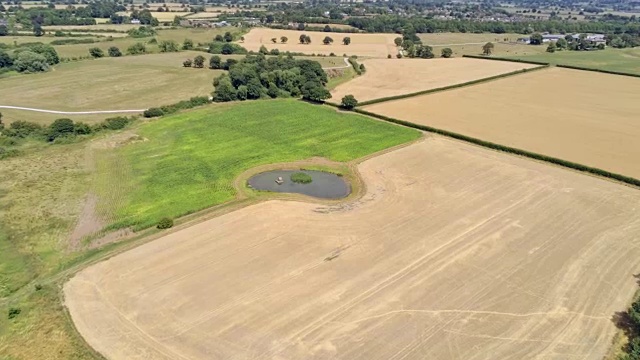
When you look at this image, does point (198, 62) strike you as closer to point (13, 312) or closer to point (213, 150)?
point (213, 150)

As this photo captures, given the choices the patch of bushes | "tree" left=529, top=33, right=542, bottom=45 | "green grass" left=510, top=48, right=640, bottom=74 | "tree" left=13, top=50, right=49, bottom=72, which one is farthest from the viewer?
"tree" left=529, top=33, right=542, bottom=45

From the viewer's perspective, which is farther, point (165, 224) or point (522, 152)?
point (522, 152)

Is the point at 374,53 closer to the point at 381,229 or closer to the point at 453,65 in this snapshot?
the point at 453,65

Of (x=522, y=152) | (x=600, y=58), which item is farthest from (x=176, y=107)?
(x=600, y=58)

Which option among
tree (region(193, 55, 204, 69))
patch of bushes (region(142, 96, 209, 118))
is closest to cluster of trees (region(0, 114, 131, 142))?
patch of bushes (region(142, 96, 209, 118))

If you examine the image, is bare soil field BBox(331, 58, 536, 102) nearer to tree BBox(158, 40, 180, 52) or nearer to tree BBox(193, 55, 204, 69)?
tree BBox(193, 55, 204, 69)

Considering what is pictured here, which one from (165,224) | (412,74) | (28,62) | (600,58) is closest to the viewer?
(165,224)
